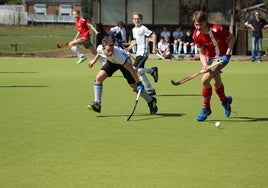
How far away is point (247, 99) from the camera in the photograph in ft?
46.2

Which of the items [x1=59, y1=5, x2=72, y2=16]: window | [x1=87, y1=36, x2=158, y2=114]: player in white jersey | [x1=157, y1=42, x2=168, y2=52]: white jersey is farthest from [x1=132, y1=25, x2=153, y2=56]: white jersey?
[x1=59, y1=5, x2=72, y2=16]: window

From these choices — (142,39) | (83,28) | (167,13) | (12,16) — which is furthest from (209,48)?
(12,16)

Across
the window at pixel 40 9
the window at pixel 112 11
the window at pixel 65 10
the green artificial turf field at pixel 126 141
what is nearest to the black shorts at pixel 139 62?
the green artificial turf field at pixel 126 141

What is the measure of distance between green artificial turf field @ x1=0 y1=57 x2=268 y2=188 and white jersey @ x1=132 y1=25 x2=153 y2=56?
0.92 m

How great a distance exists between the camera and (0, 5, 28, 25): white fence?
9147cm

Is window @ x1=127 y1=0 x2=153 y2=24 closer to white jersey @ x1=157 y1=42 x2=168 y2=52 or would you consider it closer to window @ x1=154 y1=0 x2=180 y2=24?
window @ x1=154 y1=0 x2=180 y2=24

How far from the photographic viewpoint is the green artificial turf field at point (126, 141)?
22.7 ft

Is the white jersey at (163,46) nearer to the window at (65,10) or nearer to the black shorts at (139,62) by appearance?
the black shorts at (139,62)

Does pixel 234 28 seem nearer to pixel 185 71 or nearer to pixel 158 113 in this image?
pixel 185 71

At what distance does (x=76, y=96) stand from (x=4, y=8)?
86.5 meters

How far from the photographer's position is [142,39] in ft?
51.1

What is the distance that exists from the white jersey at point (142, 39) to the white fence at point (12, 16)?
7591 cm

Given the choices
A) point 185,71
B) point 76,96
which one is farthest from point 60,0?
point 76,96

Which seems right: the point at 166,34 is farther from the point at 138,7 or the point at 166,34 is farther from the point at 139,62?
the point at 139,62
